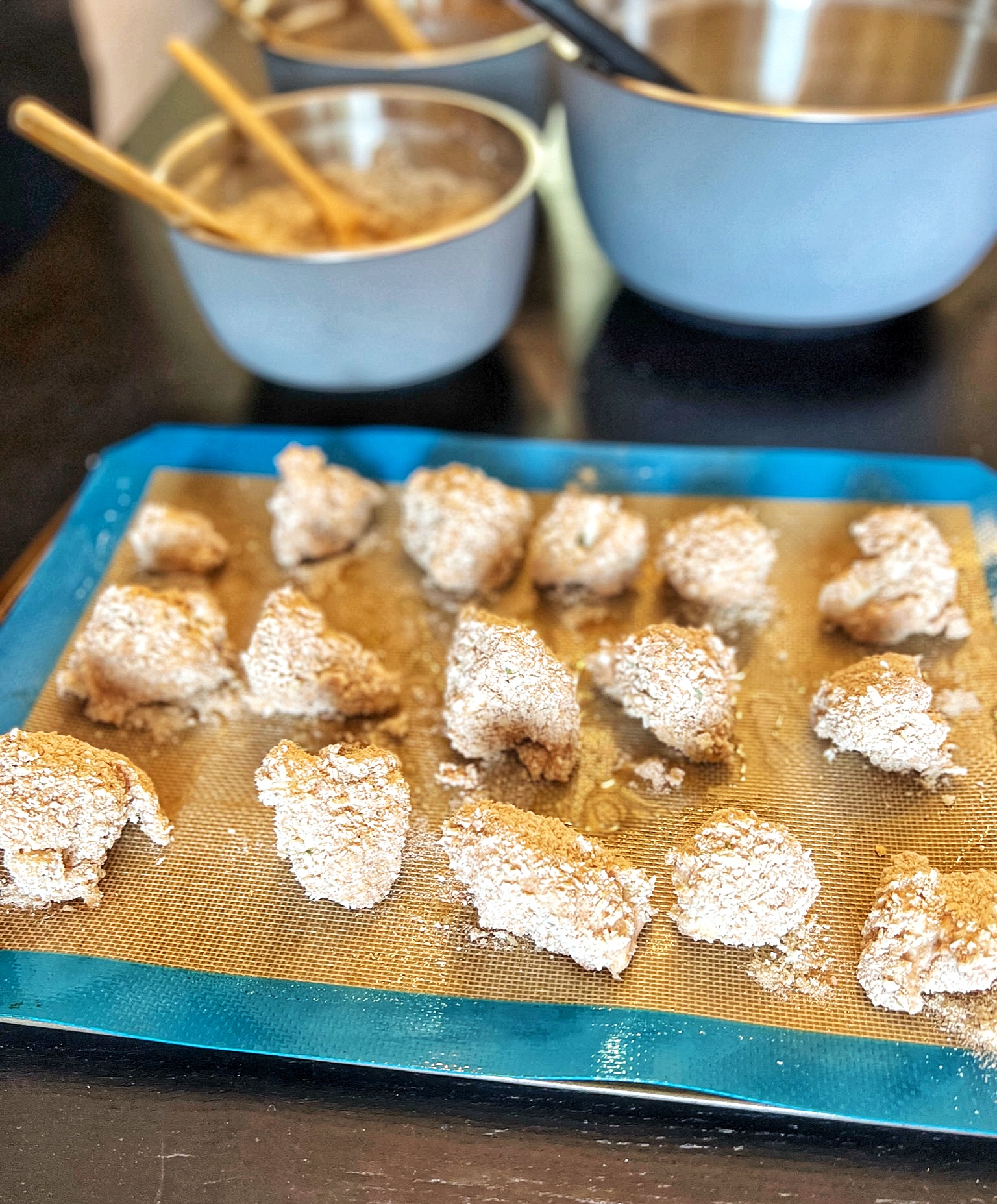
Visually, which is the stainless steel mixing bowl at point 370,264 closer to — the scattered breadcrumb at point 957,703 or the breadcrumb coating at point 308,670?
the breadcrumb coating at point 308,670

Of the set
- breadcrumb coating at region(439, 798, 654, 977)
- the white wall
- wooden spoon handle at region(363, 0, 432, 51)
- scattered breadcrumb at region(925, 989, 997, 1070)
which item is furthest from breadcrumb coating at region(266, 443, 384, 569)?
the white wall

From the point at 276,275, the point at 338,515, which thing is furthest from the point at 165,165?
the point at 338,515

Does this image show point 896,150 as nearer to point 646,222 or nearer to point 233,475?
point 646,222

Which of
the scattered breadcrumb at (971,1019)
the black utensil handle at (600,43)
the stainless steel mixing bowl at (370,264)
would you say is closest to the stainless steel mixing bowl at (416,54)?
the stainless steel mixing bowl at (370,264)

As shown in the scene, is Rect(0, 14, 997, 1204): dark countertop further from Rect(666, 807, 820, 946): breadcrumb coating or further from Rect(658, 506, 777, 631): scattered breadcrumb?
Rect(658, 506, 777, 631): scattered breadcrumb

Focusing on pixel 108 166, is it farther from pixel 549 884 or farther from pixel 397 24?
pixel 549 884

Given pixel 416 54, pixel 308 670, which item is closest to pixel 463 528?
pixel 308 670
